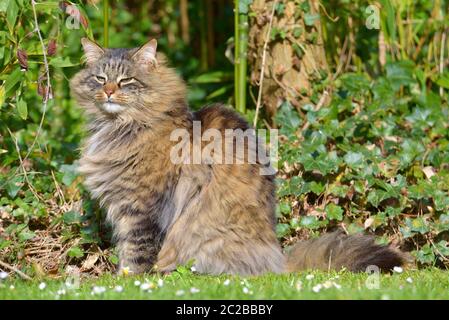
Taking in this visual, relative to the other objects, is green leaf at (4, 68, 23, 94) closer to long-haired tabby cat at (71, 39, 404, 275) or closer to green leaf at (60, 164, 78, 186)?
long-haired tabby cat at (71, 39, 404, 275)

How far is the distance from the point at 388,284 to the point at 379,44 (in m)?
3.07

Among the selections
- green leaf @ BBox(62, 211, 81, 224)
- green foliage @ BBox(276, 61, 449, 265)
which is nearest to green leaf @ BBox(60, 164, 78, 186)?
green leaf @ BBox(62, 211, 81, 224)

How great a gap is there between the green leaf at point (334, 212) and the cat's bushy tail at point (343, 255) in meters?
0.39

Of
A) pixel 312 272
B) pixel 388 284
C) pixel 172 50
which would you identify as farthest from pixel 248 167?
pixel 172 50

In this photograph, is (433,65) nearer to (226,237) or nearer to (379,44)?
(379,44)

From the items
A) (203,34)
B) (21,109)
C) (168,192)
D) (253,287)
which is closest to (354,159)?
(168,192)

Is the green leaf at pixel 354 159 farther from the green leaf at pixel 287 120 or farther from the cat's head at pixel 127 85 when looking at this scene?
the cat's head at pixel 127 85

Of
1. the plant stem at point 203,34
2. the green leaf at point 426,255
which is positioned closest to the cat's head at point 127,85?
the green leaf at point 426,255

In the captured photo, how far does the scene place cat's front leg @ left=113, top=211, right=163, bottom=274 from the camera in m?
4.35

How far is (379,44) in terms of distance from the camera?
6.48 meters

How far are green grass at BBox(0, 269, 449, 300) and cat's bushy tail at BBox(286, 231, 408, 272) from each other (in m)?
0.14

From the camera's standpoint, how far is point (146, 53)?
459cm

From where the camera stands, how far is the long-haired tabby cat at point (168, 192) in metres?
4.39

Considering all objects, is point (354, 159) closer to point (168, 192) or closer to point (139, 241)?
point (168, 192)
